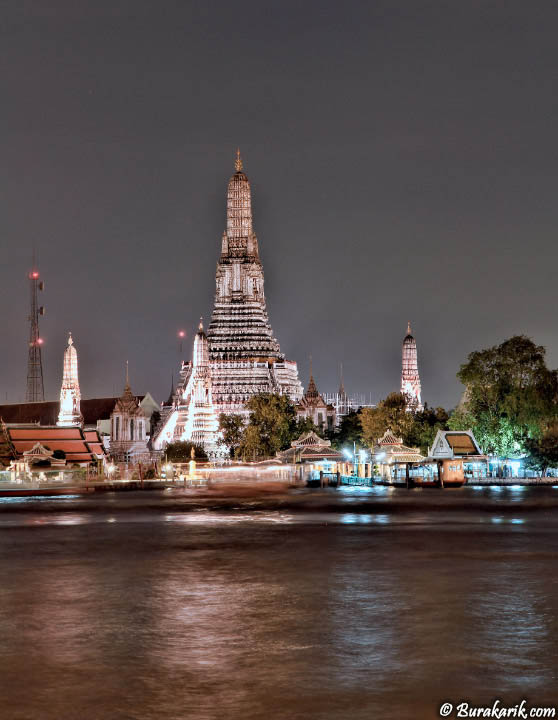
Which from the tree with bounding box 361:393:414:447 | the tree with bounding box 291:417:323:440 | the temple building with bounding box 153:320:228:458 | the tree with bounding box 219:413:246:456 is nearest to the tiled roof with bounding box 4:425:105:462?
the tree with bounding box 219:413:246:456

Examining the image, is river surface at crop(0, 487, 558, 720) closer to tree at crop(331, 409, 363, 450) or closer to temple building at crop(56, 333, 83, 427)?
tree at crop(331, 409, 363, 450)

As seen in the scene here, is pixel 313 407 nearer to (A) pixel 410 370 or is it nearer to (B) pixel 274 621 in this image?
(A) pixel 410 370

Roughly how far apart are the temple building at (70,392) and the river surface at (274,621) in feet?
276

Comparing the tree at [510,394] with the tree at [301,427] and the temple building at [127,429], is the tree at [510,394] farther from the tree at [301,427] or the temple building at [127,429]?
the temple building at [127,429]

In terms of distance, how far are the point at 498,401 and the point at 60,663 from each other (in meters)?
59.8

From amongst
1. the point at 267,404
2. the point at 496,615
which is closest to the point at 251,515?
the point at 496,615

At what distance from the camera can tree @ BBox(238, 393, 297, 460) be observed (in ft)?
282

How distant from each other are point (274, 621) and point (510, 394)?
55792 mm

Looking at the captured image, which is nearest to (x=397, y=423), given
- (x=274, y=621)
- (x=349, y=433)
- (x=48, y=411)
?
(x=349, y=433)

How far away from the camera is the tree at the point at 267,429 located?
282ft

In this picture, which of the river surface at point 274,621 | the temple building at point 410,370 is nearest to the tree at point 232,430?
the temple building at point 410,370

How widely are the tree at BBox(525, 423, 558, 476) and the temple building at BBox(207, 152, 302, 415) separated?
124 feet

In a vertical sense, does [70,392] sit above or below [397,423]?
above

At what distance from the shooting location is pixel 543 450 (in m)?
67.8
